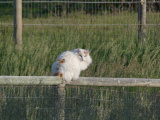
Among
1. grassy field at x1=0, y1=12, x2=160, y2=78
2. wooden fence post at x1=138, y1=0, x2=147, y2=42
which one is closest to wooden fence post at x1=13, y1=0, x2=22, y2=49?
grassy field at x1=0, y1=12, x2=160, y2=78

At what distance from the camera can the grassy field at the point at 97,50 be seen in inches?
242

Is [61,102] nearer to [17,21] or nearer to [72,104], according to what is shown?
[72,104]

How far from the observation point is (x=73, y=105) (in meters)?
4.45

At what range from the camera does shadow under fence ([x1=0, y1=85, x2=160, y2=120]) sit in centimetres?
423

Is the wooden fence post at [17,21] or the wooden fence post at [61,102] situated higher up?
the wooden fence post at [17,21]

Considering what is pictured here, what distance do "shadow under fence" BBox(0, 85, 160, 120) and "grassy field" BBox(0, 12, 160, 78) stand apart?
1396 millimetres

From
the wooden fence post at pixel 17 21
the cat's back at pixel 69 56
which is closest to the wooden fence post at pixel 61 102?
the cat's back at pixel 69 56

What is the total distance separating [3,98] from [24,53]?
7.24ft

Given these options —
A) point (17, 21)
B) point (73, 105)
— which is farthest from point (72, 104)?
point (17, 21)

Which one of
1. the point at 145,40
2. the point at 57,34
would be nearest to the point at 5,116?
the point at 57,34

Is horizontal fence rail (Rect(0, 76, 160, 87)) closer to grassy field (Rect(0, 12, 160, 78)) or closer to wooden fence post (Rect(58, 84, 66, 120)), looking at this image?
wooden fence post (Rect(58, 84, 66, 120))

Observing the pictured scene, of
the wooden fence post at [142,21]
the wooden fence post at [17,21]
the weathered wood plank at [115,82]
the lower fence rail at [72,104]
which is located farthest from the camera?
the wooden fence post at [142,21]

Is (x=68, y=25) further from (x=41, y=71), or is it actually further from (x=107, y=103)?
(x=107, y=103)

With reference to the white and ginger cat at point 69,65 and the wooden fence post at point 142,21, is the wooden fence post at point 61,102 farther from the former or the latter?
the wooden fence post at point 142,21
